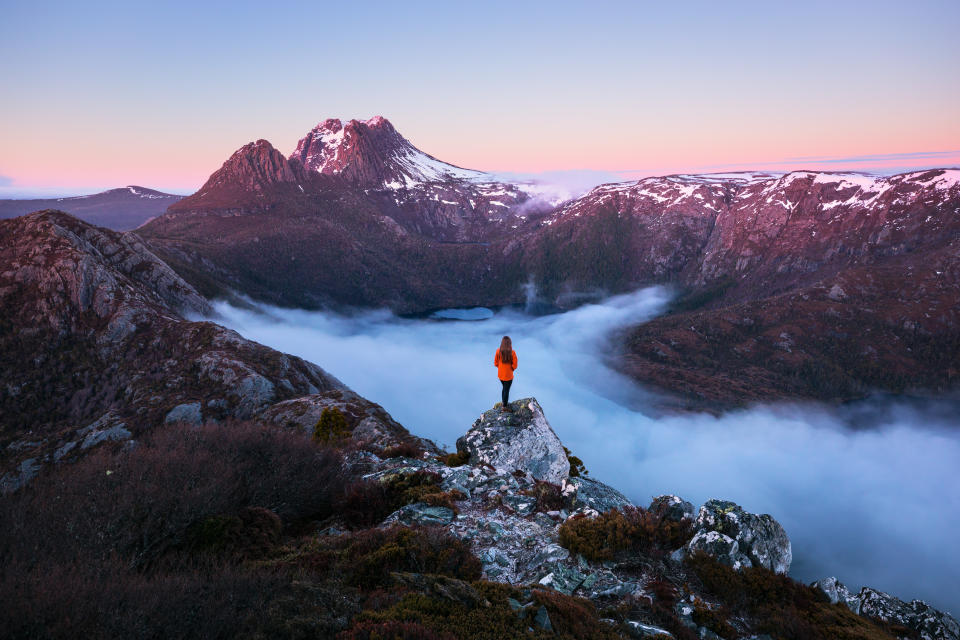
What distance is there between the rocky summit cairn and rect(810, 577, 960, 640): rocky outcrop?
1076 cm

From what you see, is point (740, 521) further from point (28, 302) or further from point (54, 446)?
point (28, 302)

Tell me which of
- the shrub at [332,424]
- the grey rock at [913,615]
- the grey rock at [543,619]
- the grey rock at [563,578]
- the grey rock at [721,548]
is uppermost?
the grey rock at [543,619]

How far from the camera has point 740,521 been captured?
1382 centimetres

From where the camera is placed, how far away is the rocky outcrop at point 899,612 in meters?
12.5

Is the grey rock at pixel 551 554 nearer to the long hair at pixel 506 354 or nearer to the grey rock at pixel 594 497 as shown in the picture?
the grey rock at pixel 594 497

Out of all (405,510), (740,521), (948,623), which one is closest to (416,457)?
(405,510)

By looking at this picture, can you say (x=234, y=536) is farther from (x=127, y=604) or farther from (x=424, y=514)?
(x=424, y=514)

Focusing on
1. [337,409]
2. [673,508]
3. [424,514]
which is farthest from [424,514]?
[337,409]

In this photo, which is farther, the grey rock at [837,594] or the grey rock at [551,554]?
the grey rock at [551,554]

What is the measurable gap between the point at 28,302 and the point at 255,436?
95562mm

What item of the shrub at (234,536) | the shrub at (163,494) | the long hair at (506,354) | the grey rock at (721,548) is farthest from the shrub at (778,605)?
the shrub at (163,494)

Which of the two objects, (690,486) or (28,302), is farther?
(690,486)

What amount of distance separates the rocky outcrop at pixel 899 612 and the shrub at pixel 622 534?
4305 millimetres

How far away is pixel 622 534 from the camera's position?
13.6m
